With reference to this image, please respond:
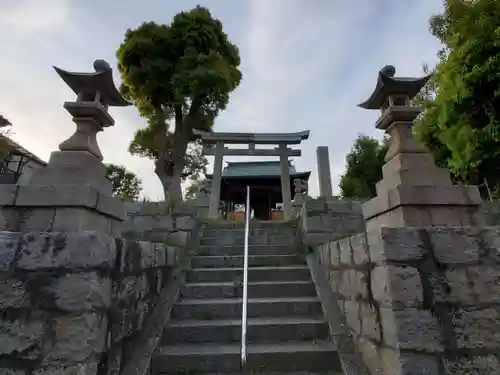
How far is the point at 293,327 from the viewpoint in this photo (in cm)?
260

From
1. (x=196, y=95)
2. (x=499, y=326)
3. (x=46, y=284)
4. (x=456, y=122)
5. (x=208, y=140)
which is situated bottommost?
(x=499, y=326)

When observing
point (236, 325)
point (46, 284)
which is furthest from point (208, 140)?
point (46, 284)

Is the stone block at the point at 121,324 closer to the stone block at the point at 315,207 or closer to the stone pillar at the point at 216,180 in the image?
the stone block at the point at 315,207

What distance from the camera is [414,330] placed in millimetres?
1629

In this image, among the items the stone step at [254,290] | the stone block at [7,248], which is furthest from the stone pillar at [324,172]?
the stone block at [7,248]

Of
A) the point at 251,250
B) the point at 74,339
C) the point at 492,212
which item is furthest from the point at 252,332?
the point at 492,212

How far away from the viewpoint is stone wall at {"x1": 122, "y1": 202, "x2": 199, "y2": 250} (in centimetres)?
437

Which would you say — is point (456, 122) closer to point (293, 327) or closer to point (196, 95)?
point (293, 327)

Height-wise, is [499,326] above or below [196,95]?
below

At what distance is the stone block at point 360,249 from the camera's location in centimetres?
202

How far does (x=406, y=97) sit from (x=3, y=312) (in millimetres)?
3128

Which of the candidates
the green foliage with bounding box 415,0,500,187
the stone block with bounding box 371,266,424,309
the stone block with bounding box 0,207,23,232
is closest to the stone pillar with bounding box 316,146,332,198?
the green foliage with bounding box 415,0,500,187

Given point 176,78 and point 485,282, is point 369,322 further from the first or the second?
point 176,78

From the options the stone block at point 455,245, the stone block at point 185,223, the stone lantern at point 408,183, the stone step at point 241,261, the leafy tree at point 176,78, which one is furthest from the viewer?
the leafy tree at point 176,78
